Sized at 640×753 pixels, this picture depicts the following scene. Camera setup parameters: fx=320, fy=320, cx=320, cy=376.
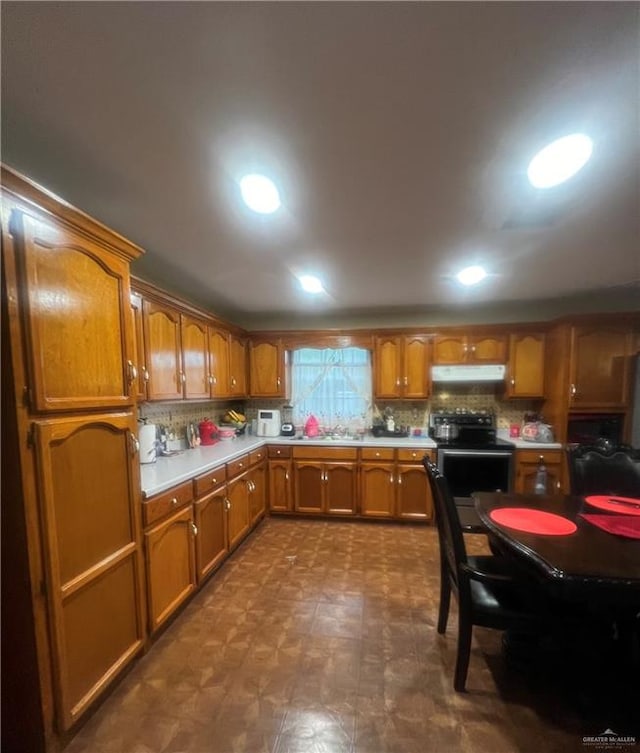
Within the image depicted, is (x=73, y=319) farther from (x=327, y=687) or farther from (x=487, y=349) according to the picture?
(x=487, y=349)

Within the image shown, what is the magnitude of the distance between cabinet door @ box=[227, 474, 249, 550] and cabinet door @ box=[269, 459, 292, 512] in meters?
0.53

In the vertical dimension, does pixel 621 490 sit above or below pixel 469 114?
below

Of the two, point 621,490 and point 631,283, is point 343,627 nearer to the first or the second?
point 621,490

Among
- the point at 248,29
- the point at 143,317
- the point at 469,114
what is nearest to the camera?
the point at 248,29

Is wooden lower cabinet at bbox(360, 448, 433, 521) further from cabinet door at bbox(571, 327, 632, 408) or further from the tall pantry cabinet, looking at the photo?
the tall pantry cabinet

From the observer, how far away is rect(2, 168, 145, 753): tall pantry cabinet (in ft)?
3.55

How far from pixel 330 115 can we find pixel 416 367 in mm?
2823

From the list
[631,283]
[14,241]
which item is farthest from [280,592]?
[631,283]

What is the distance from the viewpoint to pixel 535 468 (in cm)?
311

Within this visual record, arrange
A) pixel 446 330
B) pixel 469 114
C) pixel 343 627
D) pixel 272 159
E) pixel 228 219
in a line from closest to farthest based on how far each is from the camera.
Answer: pixel 469 114, pixel 272 159, pixel 228 219, pixel 343 627, pixel 446 330

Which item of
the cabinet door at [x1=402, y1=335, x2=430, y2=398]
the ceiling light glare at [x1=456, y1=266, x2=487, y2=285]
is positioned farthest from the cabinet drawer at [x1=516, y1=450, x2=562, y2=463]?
the ceiling light glare at [x1=456, y1=266, x2=487, y2=285]

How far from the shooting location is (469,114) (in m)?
1.01

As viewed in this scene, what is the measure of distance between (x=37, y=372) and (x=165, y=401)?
123 centimetres

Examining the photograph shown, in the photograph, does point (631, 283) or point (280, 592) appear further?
point (631, 283)
